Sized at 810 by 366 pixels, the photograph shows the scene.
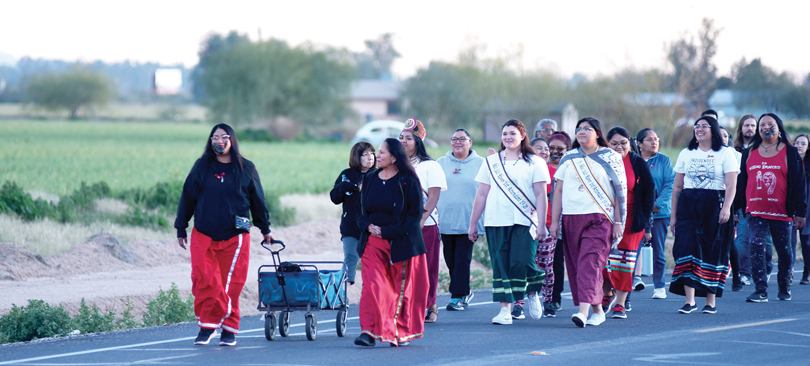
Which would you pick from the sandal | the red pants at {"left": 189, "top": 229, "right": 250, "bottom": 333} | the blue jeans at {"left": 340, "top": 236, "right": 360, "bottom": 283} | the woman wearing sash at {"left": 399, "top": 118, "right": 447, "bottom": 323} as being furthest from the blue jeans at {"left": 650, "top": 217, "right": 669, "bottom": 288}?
the red pants at {"left": 189, "top": 229, "right": 250, "bottom": 333}

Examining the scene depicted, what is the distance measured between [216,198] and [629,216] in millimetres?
4171

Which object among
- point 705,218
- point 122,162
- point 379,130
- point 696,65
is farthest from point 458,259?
point 379,130

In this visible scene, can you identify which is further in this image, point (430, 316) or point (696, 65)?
point (696, 65)

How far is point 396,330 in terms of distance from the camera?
311 inches

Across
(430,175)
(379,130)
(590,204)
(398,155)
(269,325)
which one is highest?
(398,155)

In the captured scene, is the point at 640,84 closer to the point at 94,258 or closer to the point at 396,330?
the point at 94,258

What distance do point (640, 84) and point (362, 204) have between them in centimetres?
3687

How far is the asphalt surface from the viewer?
729 cm

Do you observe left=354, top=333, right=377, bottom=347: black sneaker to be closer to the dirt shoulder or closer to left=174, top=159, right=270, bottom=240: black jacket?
left=174, top=159, right=270, bottom=240: black jacket

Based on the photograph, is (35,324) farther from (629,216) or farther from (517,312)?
(629,216)

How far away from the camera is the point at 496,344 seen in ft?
26.3

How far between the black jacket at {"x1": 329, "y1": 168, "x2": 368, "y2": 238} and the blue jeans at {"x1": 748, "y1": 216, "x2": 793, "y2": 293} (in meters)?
4.91

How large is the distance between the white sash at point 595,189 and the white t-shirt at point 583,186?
2 cm

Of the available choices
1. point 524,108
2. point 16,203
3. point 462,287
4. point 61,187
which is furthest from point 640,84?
point 462,287
